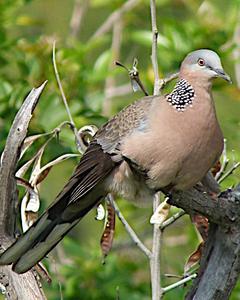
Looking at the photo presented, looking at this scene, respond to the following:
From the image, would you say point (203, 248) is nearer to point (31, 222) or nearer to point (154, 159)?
point (154, 159)

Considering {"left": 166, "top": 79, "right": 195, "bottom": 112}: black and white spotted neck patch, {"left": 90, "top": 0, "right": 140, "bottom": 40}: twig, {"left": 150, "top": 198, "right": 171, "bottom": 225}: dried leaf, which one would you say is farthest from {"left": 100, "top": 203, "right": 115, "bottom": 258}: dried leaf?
{"left": 90, "top": 0, "right": 140, "bottom": 40}: twig

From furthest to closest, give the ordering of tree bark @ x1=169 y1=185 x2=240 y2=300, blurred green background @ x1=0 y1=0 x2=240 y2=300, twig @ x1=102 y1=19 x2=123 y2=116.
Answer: twig @ x1=102 y1=19 x2=123 y2=116 → blurred green background @ x1=0 y1=0 x2=240 y2=300 → tree bark @ x1=169 y1=185 x2=240 y2=300

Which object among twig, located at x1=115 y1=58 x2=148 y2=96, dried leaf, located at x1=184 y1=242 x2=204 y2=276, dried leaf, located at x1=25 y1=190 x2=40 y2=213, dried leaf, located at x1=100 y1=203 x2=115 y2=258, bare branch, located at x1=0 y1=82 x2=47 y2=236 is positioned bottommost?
dried leaf, located at x1=184 y1=242 x2=204 y2=276

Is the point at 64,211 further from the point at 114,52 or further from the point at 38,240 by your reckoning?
the point at 114,52

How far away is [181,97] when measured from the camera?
10.1 ft

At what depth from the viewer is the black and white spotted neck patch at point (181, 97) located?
3.06 m

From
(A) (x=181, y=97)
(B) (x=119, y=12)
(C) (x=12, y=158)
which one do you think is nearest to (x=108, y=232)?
(C) (x=12, y=158)

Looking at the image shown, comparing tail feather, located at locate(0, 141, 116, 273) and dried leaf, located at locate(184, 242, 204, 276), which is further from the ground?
tail feather, located at locate(0, 141, 116, 273)

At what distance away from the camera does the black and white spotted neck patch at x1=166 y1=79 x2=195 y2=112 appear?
306 cm

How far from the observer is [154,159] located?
9.68 feet

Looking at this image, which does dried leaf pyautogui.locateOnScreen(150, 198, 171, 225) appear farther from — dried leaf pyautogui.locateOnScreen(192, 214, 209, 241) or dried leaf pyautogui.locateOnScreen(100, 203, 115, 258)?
dried leaf pyautogui.locateOnScreen(100, 203, 115, 258)

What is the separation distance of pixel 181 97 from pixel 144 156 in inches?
11.1

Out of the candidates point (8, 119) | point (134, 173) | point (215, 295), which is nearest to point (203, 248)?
point (215, 295)

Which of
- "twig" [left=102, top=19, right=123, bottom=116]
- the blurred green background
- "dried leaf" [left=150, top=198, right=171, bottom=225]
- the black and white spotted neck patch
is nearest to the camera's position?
"dried leaf" [left=150, top=198, right=171, bottom=225]
